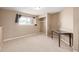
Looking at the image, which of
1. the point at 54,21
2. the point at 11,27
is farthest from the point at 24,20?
the point at 54,21

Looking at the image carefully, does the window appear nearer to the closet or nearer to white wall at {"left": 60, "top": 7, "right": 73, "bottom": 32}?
the closet

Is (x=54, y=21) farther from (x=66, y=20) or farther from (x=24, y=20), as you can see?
(x=24, y=20)

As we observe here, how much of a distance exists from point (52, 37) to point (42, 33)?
0.48 meters

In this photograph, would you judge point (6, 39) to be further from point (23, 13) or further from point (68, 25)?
point (68, 25)

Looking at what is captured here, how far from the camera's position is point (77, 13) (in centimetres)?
218

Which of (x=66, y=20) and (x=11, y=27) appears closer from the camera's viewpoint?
(x=66, y=20)

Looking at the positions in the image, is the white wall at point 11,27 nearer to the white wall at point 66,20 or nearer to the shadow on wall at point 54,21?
the shadow on wall at point 54,21

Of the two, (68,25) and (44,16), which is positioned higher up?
(44,16)

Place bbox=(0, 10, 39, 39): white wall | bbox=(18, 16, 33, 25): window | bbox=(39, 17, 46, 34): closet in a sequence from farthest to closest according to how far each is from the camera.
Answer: bbox=(18, 16, 33, 25): window → bbox=(0, 10, 39, 39): white wall → bbox=(39, 17, 46, 34): closet

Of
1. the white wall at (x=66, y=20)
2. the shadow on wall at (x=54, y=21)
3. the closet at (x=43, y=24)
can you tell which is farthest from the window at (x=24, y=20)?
the white wall at (x=66, y=20)

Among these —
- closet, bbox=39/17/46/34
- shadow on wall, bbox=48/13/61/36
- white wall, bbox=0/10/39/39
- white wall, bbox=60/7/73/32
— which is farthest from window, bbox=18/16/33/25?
white wall, bbox=60/7/73/32
